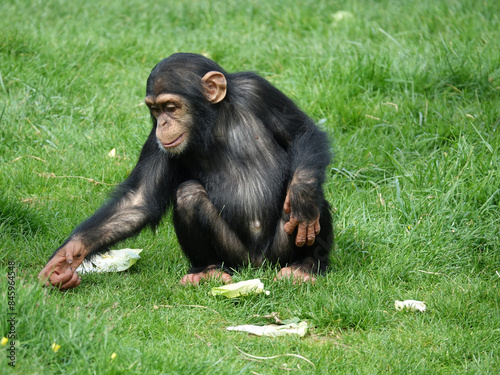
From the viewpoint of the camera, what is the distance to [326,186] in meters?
6.17

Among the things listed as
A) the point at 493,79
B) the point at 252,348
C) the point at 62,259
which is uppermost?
the point at 493,79

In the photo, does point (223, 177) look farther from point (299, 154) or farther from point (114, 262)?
point (114, 262)

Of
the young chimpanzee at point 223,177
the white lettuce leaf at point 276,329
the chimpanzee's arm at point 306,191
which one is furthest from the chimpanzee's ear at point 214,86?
the white lettuce leaf at point 276,329

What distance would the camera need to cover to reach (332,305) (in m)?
4.36

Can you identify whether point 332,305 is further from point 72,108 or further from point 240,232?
point 72,108

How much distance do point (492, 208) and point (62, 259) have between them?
Result: 3.35 meters

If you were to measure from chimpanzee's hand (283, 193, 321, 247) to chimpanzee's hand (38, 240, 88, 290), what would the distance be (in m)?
1.39

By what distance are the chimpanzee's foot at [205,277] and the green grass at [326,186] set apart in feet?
0.32

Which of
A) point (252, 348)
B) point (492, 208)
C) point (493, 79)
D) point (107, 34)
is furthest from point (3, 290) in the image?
point (107, 34)

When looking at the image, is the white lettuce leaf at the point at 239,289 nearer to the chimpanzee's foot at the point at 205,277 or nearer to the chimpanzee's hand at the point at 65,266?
the chimpanzee's foot at the point at 205,277

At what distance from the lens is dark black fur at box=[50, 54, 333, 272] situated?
4781mm

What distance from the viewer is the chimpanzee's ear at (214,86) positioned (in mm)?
4789

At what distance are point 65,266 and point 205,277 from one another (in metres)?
0.97

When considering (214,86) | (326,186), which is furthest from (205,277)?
(326,186)
